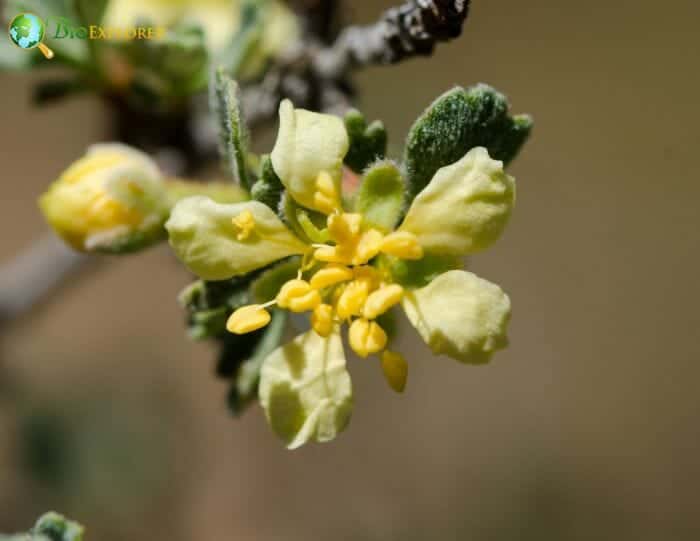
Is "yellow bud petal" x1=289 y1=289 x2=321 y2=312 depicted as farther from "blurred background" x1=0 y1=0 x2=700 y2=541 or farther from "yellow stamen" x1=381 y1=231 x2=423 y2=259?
"blurred background" x1=0 y1=0 x2=700 y2=541

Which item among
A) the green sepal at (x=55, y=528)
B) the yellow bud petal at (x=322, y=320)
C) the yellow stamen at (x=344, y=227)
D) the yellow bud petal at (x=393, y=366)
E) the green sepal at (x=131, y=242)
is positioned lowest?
the green sepal at (x=55, y=528)

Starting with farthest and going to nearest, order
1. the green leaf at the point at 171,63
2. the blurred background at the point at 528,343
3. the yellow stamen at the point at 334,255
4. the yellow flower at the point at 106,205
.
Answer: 1. the blurred background at the point at 528,343
2. the green leaf at the point at 171,63
3. the yellow flower at the point at 106,205
4. the yellow stamen at the point at 334,255

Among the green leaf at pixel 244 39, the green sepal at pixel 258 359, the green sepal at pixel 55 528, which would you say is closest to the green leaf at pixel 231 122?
the green sepal at pixel 258 359

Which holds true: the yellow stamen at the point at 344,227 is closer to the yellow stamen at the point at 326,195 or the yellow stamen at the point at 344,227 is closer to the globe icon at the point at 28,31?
the yellow stamen at the point at 326,195

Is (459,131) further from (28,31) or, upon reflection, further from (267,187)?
(28,31)

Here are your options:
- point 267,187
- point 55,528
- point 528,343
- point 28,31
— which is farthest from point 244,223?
point 528,343

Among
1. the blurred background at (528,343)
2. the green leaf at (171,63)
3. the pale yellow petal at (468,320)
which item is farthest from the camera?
the blurred background at (528,343)

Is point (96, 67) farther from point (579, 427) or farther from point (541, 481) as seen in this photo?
point (579, 427)

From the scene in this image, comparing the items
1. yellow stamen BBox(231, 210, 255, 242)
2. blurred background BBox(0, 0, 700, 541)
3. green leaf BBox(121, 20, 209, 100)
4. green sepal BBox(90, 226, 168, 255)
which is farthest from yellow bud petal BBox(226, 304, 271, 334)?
blurred background BBox(0, 0, 700, 541)
